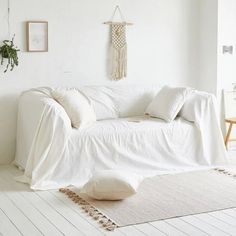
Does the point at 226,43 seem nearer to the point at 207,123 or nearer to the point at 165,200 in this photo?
the point at 207,123

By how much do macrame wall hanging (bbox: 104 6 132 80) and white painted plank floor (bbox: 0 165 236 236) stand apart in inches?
82.2

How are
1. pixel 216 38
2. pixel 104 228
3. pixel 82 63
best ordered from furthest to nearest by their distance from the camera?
pixel 216 38, pixel 82 63, pixel 104 228

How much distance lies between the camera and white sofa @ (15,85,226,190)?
4.51 metres

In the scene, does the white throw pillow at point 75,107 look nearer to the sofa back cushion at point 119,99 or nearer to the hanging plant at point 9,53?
the sofa back cushion at point 119,99

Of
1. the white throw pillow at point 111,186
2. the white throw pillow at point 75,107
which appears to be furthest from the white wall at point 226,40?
the white throw pillow at point 111,186

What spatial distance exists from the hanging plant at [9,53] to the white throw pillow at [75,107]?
23.0 inches

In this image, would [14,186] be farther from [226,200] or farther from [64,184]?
[226,200]

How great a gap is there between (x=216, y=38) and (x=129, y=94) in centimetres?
132

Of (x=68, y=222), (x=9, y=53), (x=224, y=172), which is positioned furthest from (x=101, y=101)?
(x=68, y=222)

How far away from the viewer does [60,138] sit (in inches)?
177

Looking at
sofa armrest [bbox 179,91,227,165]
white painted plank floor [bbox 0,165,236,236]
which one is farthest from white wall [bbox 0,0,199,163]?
white painted plank floor [bbox 0,165,236,236]

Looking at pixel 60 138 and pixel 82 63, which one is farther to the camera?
pixel 82 63

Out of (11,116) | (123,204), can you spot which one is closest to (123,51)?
(11,116)

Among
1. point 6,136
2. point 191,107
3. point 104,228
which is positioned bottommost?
point 104,228
